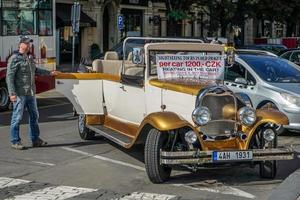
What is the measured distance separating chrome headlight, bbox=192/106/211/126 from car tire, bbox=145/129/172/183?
436mm

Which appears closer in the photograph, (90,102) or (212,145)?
(212,145)

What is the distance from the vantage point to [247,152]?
7707 mm

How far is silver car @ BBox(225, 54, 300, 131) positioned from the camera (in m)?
11.7

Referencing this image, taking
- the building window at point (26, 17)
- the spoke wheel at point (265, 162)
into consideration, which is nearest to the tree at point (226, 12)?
the building window at point (26, 17)

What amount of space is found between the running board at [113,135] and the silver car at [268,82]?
3155 mm

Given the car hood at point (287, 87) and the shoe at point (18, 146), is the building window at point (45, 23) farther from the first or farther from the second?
the car hood at point (287, 87)

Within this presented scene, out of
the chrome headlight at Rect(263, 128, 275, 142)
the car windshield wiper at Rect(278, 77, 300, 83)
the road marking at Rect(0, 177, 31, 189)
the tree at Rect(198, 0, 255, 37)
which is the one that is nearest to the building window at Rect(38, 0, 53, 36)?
the car windshield wiper at Rect(278, 77, 300, 83)

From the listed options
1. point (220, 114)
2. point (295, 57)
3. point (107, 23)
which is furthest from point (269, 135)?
point (107, 23)

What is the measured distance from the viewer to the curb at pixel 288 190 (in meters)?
7.12

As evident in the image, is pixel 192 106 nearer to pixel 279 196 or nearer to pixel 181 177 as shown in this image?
pixel 181 177

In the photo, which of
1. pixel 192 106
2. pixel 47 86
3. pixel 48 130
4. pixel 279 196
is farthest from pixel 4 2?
pixel 279 196

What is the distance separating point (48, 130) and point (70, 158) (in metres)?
3.01

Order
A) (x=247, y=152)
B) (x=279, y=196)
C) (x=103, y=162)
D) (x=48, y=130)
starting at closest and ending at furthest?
(x=279, y=196), (x=247, y=152), (x=103, y=162), (x=48, y=130)

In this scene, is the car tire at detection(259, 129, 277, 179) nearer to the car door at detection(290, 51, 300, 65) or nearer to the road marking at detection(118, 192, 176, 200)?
the road marking at detection(118, 192, 176, 200)
